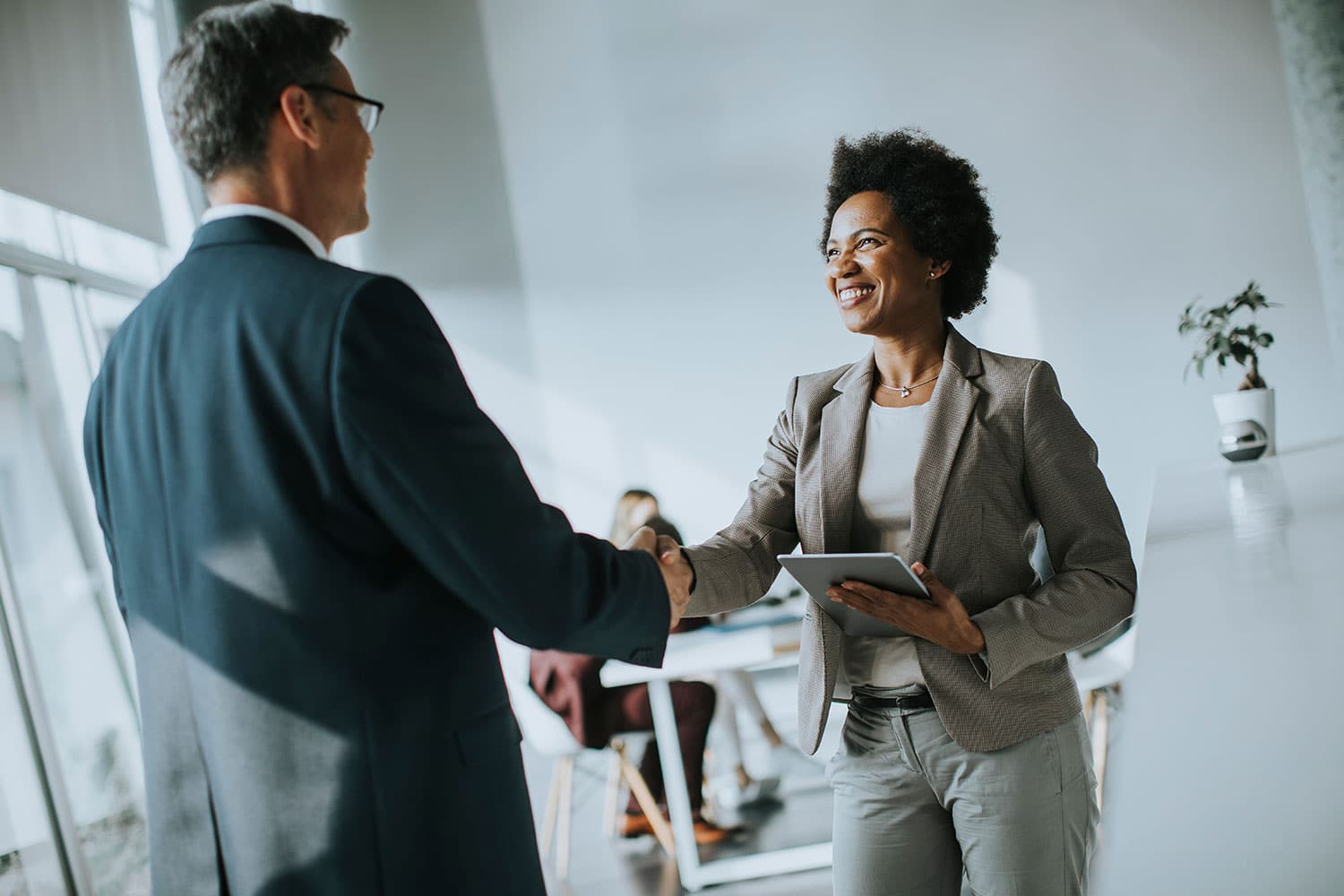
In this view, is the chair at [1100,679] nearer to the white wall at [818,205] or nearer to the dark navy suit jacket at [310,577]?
the white wall at [818,205]

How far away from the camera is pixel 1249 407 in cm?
404

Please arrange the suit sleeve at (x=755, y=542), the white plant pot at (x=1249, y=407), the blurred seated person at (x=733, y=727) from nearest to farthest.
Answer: the suit sleeve at (x=755, y=542)
the white plant pot at (x=1249, y=407)
the blurred seated person at (x=733, y=727)

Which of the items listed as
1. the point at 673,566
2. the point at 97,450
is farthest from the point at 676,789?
the point at 97,450

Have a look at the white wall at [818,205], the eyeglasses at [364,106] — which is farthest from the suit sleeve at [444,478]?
the white wall at [818,205]

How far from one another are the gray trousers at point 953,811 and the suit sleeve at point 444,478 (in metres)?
0.59

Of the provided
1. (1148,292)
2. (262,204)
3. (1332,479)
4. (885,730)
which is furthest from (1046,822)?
(1148,292)

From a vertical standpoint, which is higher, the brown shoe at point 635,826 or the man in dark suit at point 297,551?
the man in dark suit at point 297,551

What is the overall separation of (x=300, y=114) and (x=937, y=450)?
104 cm

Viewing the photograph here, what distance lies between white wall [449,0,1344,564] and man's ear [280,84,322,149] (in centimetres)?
521

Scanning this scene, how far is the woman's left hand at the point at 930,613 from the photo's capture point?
1.54 meters

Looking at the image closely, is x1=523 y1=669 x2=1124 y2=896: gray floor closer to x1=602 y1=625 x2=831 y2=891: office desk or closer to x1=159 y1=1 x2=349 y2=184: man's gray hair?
x1=602 y1=625 x2=831 y2=891: office desk

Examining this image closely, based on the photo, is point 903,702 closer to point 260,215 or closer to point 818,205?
point 260,215

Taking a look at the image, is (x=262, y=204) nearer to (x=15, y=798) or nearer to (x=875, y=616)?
(x=875, y=616)

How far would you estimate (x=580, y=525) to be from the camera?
6578 mm
